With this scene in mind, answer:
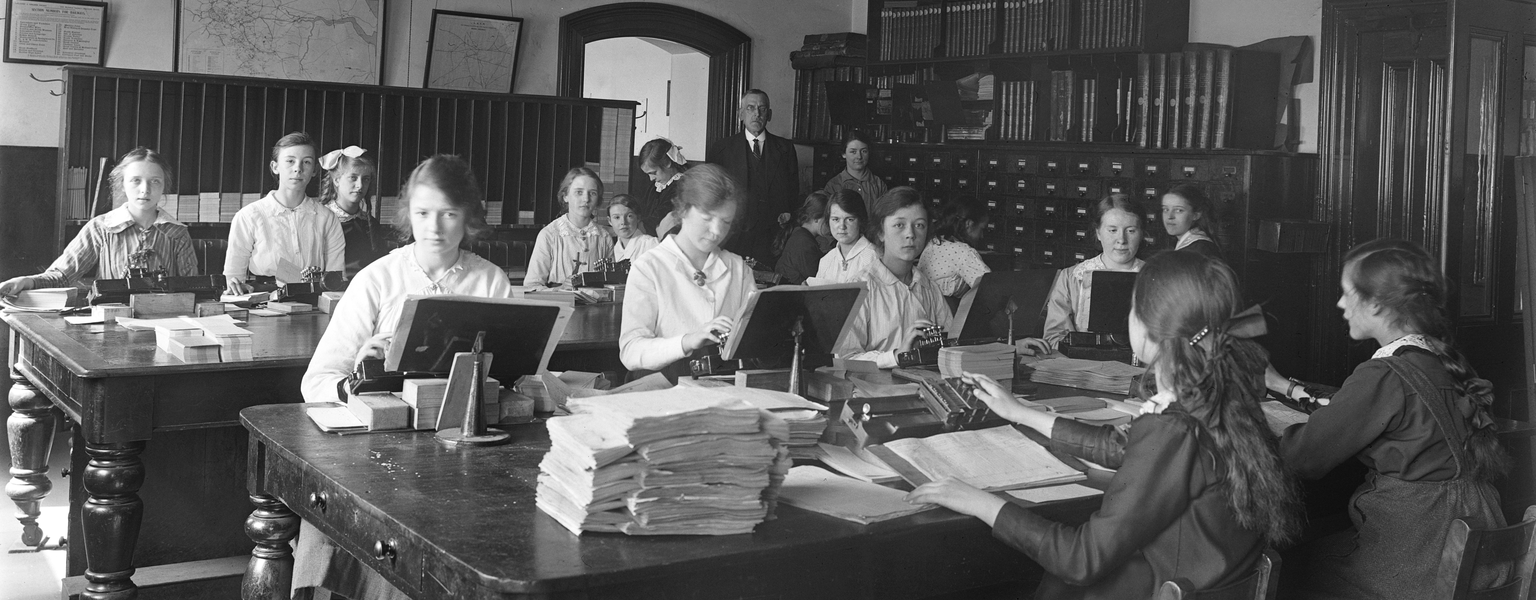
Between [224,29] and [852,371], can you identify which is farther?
[224,29]

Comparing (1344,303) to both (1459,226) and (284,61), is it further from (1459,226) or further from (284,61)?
(284,61)

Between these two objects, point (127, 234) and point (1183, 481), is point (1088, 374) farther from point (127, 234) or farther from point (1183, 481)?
point (127, 234)

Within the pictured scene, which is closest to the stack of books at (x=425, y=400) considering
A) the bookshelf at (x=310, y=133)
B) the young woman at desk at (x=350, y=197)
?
the young woman at desk at (x=350, y=197)

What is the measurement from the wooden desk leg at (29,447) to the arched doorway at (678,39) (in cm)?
478

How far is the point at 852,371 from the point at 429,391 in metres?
1.20

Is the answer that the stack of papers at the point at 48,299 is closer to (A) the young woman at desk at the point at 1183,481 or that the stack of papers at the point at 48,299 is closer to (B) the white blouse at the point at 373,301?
(B) the white blouse at the point at 373,301

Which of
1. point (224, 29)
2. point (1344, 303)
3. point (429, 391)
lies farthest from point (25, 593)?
point (224, 29)

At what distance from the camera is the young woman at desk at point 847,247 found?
4832 millimetres

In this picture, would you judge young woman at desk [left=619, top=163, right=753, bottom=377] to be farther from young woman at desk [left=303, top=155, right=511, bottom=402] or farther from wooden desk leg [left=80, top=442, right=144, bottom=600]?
wooden desk leg [left=80, top=442, right=144, bottom=600]

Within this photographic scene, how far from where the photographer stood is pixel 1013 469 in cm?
242

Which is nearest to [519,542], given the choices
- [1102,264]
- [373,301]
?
[373,301]

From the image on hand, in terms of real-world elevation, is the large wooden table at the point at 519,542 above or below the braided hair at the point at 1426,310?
below

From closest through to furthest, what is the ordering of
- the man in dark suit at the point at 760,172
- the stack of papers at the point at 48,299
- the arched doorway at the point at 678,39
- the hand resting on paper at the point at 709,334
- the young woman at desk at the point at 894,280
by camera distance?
1. the hand resting on paper at the point at 709,334
2. the stack of papers at the point at 48,299
3. the young woman at desk at the point at 894,280
4. the arched doorway at the point at 678,39
5. the man in dark suit at the point at 760,172

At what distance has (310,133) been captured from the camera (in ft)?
24.2
